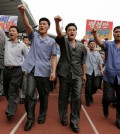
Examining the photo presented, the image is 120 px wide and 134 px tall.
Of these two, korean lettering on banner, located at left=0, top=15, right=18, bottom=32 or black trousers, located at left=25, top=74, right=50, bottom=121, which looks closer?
black trousers, located at left=25, top=74, right=50, bottom=121

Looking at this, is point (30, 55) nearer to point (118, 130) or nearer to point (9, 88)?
point (9, 88)

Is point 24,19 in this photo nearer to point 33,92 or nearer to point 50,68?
point 50,68

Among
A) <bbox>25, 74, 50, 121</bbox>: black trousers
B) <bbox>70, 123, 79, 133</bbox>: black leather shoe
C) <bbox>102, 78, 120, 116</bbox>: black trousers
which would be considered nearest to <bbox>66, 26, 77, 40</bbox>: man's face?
<bbox>25, 74, 50, 121</bbox>: black trousers

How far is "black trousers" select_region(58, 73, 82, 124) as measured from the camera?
4930mm

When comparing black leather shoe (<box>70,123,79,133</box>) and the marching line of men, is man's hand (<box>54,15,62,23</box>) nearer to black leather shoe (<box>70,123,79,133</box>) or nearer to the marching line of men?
the marching line of men

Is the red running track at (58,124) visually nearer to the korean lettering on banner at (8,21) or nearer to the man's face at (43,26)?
the man's face at (43,26)

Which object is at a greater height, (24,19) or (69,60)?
(24,19)

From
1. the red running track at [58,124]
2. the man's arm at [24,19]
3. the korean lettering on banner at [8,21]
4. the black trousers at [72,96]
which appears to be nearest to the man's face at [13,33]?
the man's arm at [24,19]

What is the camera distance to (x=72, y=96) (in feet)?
16.5

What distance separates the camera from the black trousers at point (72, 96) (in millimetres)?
4930

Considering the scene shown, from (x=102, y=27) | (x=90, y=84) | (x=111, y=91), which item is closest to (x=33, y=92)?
(x=111, y=91)

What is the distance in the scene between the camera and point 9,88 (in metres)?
5.30

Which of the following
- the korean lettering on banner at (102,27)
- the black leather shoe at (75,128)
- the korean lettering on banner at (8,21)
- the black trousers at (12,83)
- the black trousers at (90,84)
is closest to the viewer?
the black leather shoe at (75,128)

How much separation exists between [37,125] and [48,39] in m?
1.70
